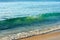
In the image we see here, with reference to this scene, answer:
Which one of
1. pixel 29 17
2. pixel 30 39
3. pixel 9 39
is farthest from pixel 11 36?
pixel 29 17

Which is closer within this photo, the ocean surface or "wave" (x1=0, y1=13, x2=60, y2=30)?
the ocean surface

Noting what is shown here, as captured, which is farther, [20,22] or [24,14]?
[24,14]

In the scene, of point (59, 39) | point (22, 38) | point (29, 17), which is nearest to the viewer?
point (59, 39)

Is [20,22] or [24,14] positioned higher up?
[24,14]

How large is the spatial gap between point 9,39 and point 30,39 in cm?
102

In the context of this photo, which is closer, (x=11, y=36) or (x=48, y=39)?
(x=48, y=39)

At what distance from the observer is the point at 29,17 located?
20797 millimetres

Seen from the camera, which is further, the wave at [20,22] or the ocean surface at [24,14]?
the wave at [20,22]

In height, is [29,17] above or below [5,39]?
above

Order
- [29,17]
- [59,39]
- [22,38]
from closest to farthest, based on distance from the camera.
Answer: [59,39] < [22,38] < [29,17]

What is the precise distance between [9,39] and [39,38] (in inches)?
56.8

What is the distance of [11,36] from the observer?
9625 mm

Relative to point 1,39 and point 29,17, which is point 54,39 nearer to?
point 1,39

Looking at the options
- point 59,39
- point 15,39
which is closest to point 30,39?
point 15,39
